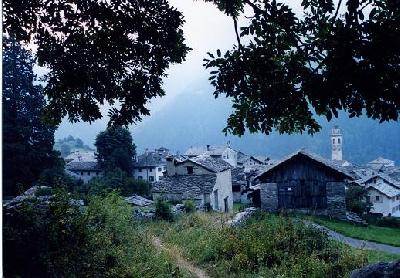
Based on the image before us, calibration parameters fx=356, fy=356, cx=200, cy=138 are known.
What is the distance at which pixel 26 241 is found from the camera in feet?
10.1

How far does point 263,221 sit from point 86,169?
4.26 metres

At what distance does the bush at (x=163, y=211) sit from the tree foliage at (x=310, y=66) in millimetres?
6952

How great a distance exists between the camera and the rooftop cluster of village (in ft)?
18.2

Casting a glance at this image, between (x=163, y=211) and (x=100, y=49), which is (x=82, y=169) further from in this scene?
(x=163, y=211)

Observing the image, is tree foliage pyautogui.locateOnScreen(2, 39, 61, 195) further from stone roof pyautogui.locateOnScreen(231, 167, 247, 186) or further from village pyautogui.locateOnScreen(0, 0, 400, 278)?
stone roof pyautogui.locateOnScreen(231, 167, 247, 186)

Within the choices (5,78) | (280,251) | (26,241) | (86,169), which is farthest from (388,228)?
(5,78)

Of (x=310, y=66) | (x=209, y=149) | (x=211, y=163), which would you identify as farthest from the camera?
(x=211, y=163)

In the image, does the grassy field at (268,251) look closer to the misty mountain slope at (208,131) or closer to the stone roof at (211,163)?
the misty mountain slope at (208,131)

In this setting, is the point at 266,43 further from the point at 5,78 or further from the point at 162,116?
the point at 5,78

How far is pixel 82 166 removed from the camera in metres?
3.95

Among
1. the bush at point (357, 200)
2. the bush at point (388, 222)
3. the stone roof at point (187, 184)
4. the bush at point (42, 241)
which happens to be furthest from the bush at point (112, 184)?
the stone roof at point (187, 184)

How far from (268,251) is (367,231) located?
6.60 ft

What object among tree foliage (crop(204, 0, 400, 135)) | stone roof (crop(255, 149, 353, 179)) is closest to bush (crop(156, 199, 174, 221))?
stone roof (crop(255, 149, 353, 179))

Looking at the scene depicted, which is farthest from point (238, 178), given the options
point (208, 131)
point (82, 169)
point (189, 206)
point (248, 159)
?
point (82, 169)
